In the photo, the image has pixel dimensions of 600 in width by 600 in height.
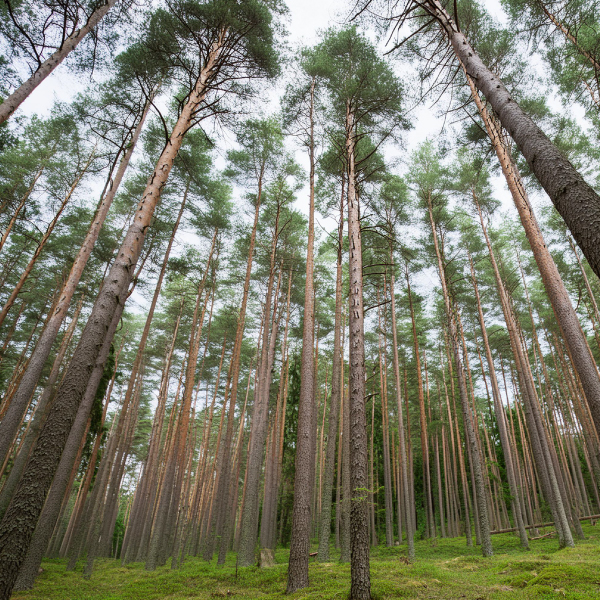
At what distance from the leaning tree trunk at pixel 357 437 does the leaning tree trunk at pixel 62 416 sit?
390 centimetres

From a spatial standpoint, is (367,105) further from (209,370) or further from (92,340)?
(209,370)

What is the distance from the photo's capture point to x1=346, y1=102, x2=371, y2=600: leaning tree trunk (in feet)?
15.7

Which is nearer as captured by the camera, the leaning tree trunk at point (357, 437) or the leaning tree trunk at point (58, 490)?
the leaning tree trunk at point (357, 437)

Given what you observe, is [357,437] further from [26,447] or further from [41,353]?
[26,447]

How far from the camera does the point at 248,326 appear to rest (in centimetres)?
1806

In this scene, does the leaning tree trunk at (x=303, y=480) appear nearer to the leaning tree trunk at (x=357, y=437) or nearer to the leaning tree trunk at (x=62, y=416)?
the leaning tree trunk at (x=357, y=437)

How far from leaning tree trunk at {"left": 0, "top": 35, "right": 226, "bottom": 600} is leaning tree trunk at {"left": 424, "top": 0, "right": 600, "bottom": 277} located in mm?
5022

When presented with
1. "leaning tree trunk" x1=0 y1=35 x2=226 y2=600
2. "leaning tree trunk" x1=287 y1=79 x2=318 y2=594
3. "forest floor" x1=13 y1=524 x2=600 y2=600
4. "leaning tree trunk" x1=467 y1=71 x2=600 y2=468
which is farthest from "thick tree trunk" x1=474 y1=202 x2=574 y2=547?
"leaning tree trunk" x1=0 y1=35 x2=226 y2=600

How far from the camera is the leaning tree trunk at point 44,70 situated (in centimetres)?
533

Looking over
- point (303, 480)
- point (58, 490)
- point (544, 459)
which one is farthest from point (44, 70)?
point (544, 459)

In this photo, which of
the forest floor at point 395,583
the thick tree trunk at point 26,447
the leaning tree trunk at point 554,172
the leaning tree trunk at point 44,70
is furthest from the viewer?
the thick tree trunk at point 26,447

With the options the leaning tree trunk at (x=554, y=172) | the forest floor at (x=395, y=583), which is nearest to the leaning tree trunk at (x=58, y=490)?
the forest floor at (x=395, y=583)

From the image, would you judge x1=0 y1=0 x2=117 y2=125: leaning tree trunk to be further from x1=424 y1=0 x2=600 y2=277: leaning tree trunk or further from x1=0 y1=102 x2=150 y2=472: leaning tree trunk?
x1=424 y1=0 x2=600 y2=277: leaning tree trunk

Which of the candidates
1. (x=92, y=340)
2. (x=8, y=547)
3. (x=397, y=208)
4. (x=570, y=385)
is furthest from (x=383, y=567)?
(x=570, y=385)
